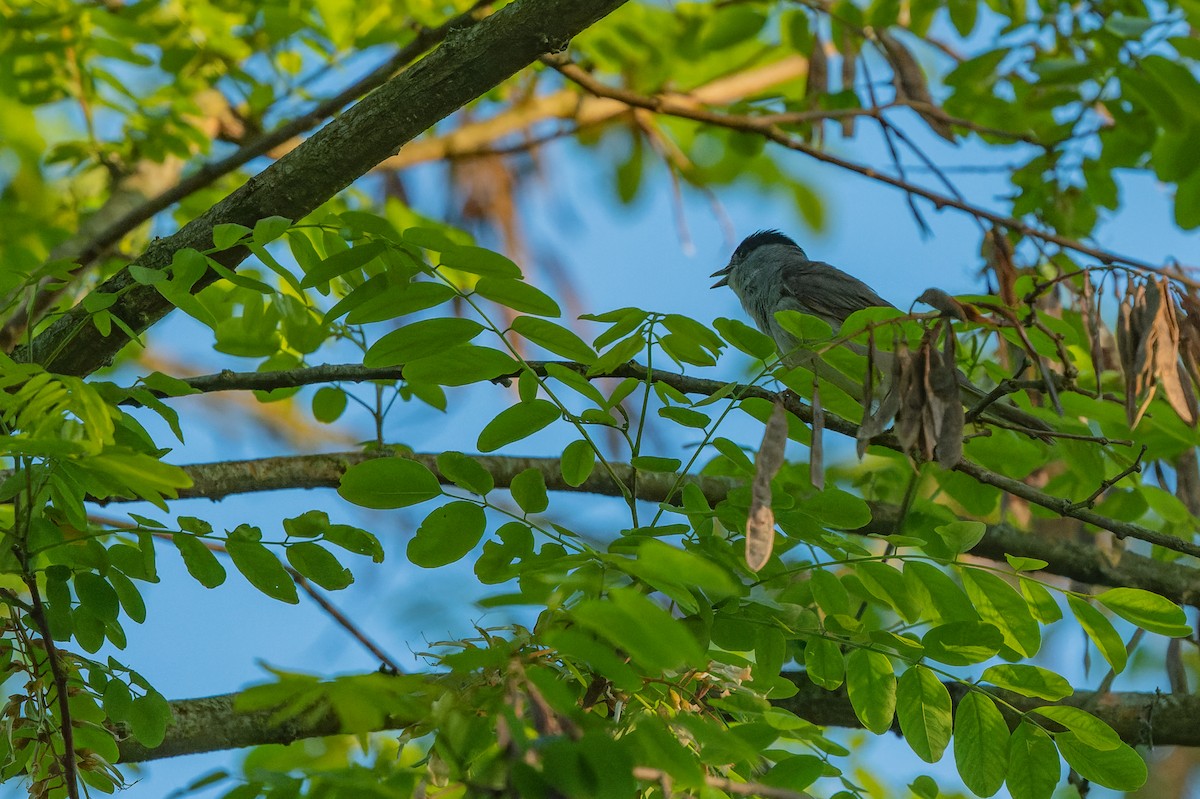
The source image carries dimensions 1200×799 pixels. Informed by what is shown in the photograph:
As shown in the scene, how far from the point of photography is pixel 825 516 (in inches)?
99.5

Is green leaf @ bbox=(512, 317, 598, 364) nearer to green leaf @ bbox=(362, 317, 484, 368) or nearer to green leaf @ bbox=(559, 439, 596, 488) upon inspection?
green leaf @ bbox=(362, 317, 484, 368)

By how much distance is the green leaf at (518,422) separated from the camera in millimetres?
2598

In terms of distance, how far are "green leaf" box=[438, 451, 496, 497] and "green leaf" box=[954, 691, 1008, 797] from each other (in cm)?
117

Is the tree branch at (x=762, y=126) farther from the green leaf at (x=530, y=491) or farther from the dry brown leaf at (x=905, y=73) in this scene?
the green leaf at (x=530, y=491)

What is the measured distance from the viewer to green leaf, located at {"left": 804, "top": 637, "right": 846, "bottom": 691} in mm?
2520

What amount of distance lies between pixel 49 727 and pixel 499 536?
1026mm

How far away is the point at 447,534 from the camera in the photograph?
2.51m

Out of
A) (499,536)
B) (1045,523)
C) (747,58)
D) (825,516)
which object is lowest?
(825,516)

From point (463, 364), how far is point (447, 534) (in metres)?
0.39

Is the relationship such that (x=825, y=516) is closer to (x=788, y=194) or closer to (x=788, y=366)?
(x=788, y=366)

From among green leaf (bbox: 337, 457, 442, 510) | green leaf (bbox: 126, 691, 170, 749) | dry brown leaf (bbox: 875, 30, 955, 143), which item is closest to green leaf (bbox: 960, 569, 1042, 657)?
green leaf (bbox: 337, 457, 442, 510)

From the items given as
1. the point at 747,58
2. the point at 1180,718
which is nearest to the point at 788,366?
the point at 1180,718

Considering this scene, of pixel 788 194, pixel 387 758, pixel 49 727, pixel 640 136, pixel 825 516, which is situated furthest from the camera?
pixel 788 194

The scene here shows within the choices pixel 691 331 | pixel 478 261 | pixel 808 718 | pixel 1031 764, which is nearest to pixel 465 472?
pixel 478 261
